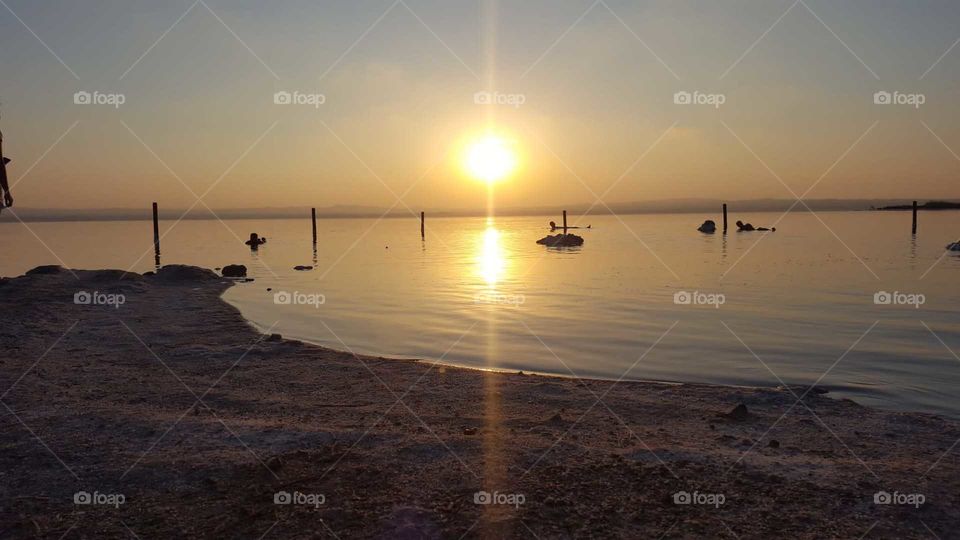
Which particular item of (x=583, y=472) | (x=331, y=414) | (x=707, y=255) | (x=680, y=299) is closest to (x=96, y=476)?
(x=331, y=414)

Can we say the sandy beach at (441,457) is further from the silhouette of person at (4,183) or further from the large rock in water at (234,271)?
the large rock in water at (234,271)

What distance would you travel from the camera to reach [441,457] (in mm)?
6828

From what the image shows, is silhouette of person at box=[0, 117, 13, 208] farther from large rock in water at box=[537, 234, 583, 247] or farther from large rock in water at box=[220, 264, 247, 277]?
large rock in water at box=[537, 234, 583, 247]

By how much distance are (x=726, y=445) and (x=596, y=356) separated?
6294 mm

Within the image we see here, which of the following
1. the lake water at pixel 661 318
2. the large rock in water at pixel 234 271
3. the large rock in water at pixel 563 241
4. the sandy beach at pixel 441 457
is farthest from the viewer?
the large rock in water at pixel 563 241

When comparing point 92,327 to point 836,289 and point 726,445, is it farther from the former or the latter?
point 836,289

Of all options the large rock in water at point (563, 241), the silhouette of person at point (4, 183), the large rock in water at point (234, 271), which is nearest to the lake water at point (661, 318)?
the large rock in water at point (234, 271)

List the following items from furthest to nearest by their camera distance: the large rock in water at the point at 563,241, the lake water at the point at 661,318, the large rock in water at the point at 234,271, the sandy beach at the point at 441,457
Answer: the large rock in water at the point at 563,241 → the large rock in water at the point at 234,271 → the lake water at the point at 661,318 → the sandy beach at the point at 441,457

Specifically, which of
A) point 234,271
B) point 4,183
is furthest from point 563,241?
point 4,183

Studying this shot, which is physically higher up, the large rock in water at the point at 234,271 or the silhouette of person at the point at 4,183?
the silhouette of person at the point at 4,183

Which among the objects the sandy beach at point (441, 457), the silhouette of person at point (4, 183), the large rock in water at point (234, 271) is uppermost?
the silhouette of person at point (4, 183)

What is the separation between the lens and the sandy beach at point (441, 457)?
5363 millimetres

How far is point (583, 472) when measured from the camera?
21.0ft

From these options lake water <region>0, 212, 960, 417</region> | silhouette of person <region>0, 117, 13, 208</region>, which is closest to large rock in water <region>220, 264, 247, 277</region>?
lake water <region>0, 212, 960, 417</region>
